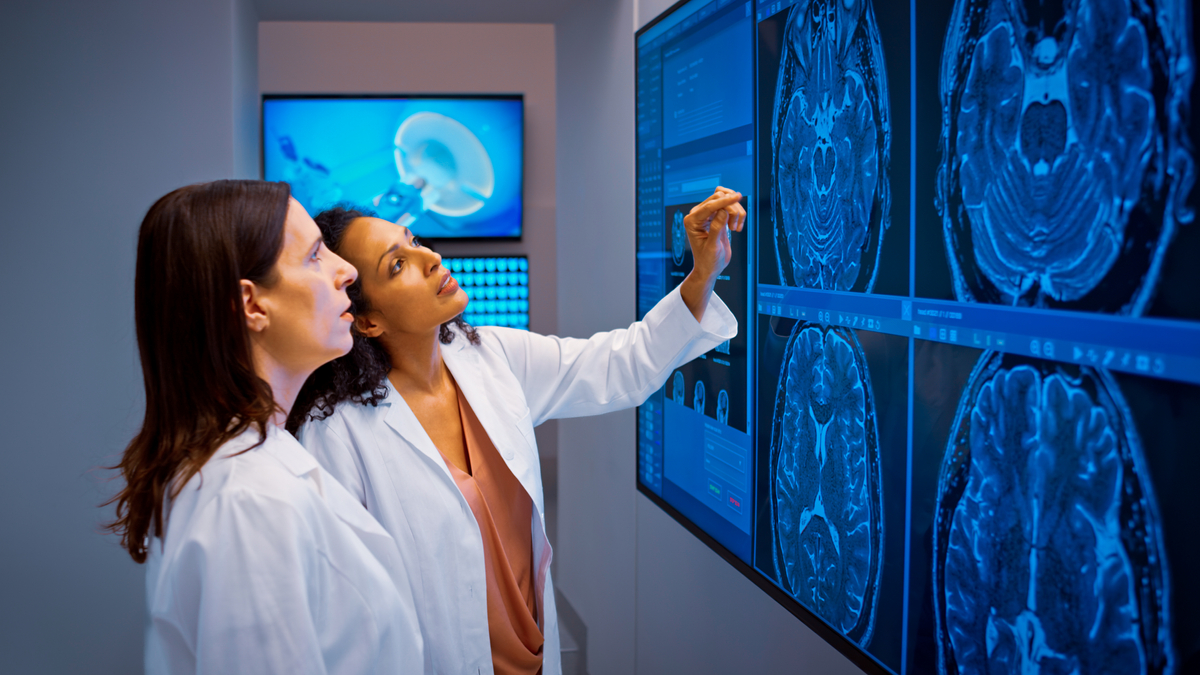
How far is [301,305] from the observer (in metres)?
1.03

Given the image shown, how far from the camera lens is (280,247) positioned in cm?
102

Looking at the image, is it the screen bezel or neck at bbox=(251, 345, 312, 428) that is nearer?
neck at bbox=(251, 345, 312, 428)

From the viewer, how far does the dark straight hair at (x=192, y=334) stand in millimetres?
958

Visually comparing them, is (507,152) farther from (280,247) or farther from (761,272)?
(280,247)

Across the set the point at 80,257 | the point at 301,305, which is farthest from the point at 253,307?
the point at 80,257

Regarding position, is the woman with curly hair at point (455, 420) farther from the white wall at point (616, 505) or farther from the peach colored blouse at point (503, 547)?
the white wall at point (616, 505)

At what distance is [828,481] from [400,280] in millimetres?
793

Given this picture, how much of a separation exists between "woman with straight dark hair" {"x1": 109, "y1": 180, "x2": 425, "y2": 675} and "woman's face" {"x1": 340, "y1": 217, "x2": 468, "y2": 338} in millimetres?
373

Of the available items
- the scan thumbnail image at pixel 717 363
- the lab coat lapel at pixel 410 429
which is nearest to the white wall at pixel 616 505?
the scan thumbnail image at pixel 717 363

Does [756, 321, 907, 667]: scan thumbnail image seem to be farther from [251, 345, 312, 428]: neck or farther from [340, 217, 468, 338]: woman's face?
[251, 345, 312, 428]: neck

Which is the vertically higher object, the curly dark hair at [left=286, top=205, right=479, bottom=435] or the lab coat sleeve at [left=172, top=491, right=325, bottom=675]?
the curly dark hair at [left=286, top=205, right=479, bottom=435]

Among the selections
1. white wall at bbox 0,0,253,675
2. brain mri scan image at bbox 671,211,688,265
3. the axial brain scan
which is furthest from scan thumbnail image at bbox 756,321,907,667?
white wall at bbox 0,0,253,675

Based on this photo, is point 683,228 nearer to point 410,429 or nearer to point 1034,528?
point 410,429

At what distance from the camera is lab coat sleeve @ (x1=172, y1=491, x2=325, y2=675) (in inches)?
34.1
